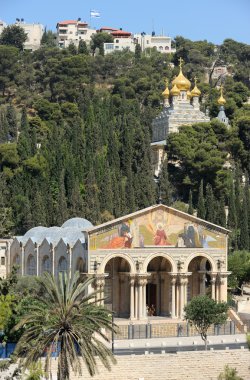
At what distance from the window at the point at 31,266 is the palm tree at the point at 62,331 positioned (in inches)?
1018

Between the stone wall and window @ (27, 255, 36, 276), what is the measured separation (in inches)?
866

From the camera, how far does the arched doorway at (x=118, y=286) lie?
67.4m

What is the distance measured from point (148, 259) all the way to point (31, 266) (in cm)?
1005

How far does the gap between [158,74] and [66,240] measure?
235ft

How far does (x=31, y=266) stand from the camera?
72438mm

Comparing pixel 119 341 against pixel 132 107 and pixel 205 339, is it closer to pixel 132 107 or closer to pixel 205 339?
pixel 205 339

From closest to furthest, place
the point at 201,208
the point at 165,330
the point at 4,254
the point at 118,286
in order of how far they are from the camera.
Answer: the point at 165,330 < the point at 118,286 < the point at 4,254 < the point at 201,208

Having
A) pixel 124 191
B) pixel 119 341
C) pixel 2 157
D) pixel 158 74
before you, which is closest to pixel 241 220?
pixel 124 191

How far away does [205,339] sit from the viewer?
5519 cm

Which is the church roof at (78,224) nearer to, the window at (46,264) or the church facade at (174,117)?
the window at (46,264)

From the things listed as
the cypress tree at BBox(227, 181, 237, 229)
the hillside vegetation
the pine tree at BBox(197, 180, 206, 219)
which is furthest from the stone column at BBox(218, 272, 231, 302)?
the pine tree at BBox(197, 180, 206, 219)

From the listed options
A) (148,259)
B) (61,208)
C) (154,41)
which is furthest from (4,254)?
(154,41)

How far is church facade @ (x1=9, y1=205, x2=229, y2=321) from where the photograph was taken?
212 ft

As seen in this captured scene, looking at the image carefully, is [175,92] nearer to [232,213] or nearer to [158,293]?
[232,213]
